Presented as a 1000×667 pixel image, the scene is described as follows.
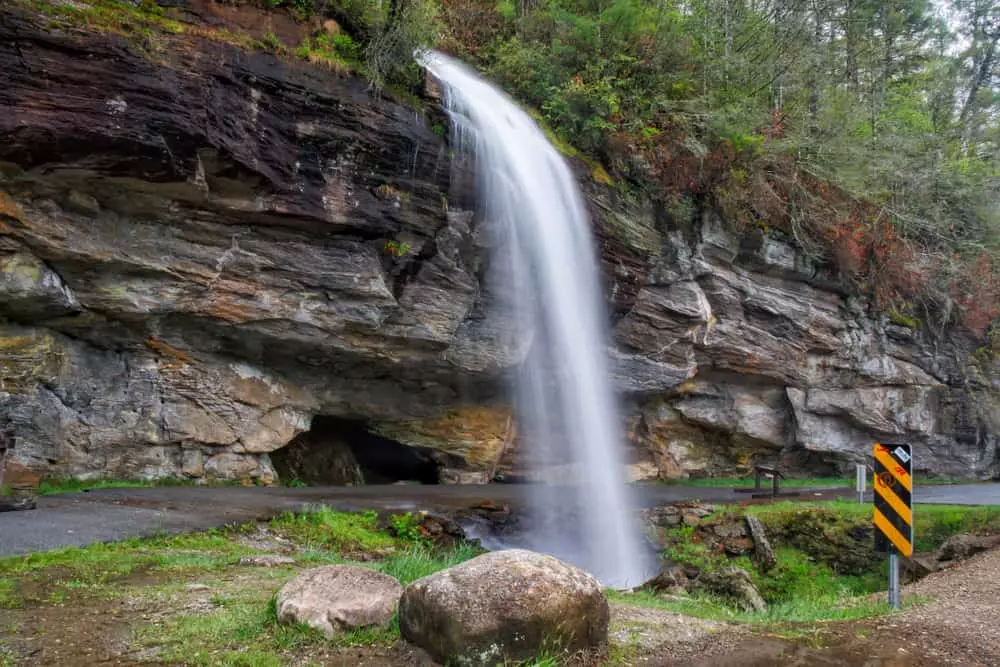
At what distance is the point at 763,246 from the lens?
63.6ft

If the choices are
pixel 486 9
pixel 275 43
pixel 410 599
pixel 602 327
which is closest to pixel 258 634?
pixel 410 599

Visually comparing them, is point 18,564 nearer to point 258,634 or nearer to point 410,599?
point 258,634

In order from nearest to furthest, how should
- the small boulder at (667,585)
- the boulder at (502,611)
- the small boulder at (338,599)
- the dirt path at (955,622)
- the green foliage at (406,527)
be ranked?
the boulder at (502,611) → the small boulder at (338,599) → the dirt path at (955,622) → the small boulder at (667,585) → the green foliage at (406,527)

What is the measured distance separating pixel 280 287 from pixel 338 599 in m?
10.6

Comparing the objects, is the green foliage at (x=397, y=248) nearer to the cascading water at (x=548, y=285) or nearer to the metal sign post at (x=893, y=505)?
the cascading water at (x=548, y=285)

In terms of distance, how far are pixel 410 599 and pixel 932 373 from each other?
78.2 ft

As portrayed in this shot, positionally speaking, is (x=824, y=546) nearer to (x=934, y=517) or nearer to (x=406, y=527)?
(x=934, y=517)

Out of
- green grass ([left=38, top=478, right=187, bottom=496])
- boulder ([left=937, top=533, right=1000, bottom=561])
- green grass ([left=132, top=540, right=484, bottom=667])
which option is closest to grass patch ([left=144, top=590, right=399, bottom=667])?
green grass ([left=132, top=540, right=484, bottom=667])

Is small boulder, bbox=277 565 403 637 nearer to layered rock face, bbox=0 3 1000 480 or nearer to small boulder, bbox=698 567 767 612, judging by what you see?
small boulder, bbox=698 567 767 612

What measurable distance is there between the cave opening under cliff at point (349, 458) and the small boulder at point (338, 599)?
12987 mm

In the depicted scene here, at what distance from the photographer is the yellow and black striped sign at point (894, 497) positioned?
231 inches

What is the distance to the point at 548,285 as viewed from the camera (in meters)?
15.9

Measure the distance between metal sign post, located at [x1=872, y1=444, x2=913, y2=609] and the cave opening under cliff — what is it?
43.8ft

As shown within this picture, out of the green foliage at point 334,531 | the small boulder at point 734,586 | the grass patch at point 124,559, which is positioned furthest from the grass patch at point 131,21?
the small boulder at point 734,586
